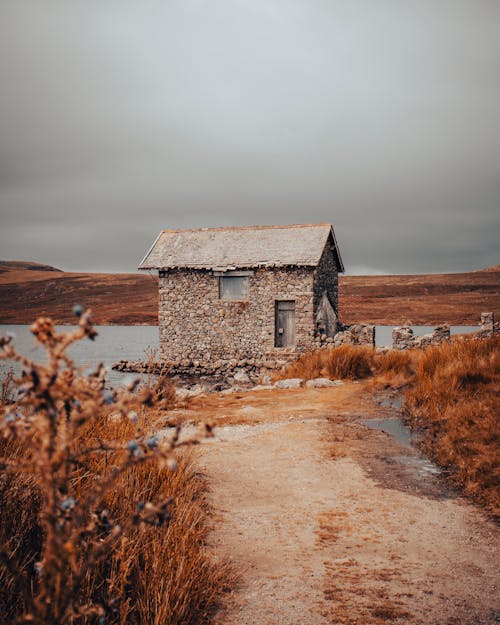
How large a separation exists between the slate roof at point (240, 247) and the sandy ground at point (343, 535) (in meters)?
13.0

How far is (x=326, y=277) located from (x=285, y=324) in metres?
3.01

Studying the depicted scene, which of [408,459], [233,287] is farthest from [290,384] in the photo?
[408,459]

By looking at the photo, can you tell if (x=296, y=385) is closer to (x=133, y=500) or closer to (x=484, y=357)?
(x=484, y=357)

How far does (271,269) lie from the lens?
20641mm

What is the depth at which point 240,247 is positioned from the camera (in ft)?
71.3

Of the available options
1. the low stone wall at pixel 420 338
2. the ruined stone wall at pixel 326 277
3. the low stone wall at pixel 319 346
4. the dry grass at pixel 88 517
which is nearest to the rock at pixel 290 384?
the low stone wall at pixel 319 346

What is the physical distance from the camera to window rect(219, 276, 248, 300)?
21000 millimetres

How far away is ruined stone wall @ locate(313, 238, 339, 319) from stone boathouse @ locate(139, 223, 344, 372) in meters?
0.04

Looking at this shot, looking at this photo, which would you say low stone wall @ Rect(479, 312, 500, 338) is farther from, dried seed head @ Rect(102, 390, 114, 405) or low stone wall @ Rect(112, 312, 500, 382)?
dried seed head @ Rect(102, 390, 114, 405)

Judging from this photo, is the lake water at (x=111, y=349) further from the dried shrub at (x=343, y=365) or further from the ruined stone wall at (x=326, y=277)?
the dried shrub at (x=343, y=365)

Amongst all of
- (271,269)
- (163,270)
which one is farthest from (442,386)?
(163,270)

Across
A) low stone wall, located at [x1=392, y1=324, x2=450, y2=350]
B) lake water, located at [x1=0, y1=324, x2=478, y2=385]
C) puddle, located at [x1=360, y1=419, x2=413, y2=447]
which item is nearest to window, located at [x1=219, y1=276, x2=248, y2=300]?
lake water, located at [x1=0, y1=324, x2=478, y2=385]

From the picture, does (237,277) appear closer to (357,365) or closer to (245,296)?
(245,296)

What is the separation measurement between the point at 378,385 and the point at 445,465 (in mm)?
5800
